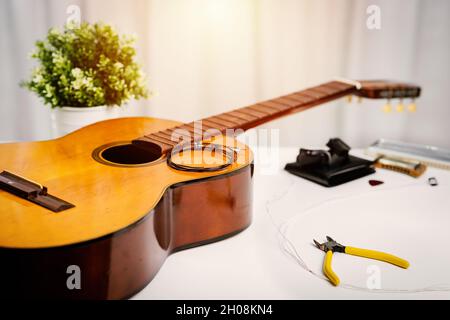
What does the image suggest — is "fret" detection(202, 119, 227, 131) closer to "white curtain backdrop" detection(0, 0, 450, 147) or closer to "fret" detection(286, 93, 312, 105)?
"fret" detection(286, 93, 312, 105)

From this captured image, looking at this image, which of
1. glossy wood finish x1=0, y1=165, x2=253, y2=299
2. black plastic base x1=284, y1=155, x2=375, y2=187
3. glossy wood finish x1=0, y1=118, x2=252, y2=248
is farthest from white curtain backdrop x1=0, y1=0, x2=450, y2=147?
glossy wood finish x1=0, y1=165, x2=253, y2=299

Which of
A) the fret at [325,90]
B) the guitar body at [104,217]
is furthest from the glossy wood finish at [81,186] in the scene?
the fret at [325,90]

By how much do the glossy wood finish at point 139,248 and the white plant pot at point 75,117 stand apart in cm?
50

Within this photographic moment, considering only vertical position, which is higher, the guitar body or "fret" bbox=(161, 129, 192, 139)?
"fret" bbox=(161, 129, 192, 139)

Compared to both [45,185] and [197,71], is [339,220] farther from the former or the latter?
[197,71]

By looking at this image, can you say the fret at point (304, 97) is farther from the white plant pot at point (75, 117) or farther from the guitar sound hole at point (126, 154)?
the white plant pot at point (75, 117)

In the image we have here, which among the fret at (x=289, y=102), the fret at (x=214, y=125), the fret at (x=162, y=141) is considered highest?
the fret at (x=289, y=102)

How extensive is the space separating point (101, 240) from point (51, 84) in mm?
717

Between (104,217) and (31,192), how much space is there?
155mm

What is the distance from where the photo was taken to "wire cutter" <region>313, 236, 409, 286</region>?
786 millimetres

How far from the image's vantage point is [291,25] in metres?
1.54

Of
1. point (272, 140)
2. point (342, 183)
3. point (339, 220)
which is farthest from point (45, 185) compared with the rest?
point (272, 140)

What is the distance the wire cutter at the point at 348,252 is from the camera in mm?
786

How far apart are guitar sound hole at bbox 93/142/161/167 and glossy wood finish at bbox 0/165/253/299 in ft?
0.66
